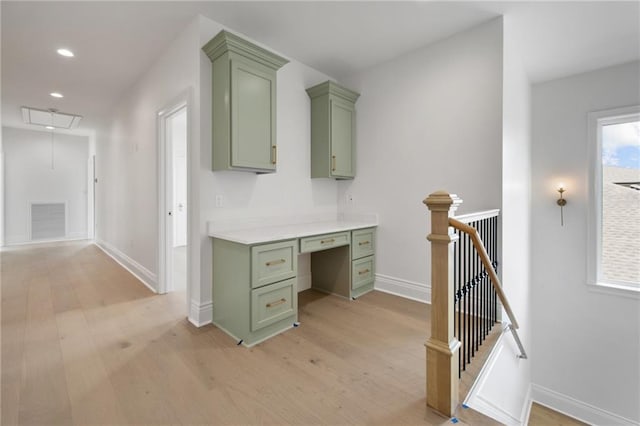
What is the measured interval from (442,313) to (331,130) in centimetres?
236

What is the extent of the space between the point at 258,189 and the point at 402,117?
1751 mm

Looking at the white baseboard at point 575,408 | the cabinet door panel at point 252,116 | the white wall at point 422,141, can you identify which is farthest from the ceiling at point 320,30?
the white baseboard at point 575,408

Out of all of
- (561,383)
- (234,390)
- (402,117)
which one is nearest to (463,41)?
(402,117)

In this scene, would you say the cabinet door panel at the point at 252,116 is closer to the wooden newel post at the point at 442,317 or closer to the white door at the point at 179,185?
the wooden newel post at the point at 442,317

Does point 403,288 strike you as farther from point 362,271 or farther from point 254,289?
point 254,289

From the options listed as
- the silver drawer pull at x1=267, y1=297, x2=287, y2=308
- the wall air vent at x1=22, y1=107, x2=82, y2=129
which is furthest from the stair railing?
the wall air vent at x1=22, y1=107, x2=82, y2=129

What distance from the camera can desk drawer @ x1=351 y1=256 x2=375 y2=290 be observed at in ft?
10.3

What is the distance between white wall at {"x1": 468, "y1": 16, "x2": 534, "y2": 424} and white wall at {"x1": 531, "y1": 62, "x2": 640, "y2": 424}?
8.9 inches

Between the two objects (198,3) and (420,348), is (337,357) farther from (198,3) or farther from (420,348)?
(198,3)

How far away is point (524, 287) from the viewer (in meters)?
3.57

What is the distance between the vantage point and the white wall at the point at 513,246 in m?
2.21

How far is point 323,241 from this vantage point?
8.98 ft

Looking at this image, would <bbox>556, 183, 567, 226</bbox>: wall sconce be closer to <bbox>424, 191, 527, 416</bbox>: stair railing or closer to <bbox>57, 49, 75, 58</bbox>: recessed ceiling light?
<bbox>424, 191, 527, 416</bbox>: stair railing

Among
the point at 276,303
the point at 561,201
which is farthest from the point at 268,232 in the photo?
the point at 561,201
